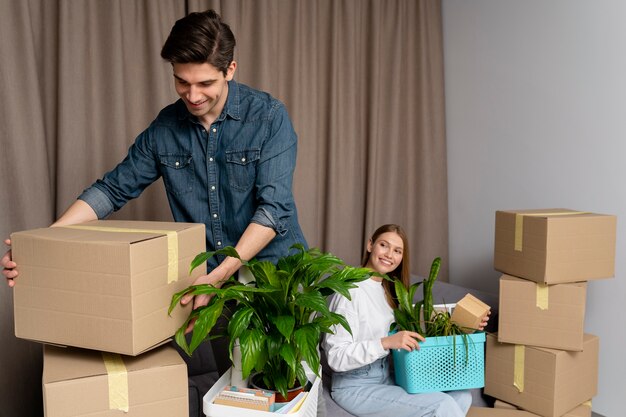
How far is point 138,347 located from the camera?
1.31 meters

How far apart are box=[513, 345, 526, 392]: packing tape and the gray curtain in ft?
4.04

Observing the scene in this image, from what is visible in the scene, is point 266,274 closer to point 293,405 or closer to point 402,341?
point 293,405

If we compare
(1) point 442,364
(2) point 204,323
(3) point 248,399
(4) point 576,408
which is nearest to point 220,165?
(2) point 204,323

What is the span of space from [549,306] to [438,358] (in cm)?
55

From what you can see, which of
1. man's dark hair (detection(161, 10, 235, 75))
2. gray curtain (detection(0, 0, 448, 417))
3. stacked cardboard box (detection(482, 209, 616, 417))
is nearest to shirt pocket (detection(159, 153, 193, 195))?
man's dark hair (detection(161, 10, 235, 75))

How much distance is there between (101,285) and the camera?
1295mm

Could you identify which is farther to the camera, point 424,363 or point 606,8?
point 606,8

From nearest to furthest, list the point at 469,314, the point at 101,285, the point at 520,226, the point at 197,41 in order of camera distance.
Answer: the point at 101,285 → the point at 197,41 → the point at 469,314 → the point at 520,226

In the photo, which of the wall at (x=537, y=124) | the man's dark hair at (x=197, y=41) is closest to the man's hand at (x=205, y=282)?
the man's dark hair at (x=197, y=41)

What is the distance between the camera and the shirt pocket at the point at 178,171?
72.6 inches

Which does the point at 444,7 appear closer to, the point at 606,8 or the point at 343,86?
the point at 343,86

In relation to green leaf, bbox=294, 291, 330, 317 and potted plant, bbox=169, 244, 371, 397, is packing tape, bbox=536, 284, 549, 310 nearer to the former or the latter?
potted plant, bbox=169, 244, 371, 397

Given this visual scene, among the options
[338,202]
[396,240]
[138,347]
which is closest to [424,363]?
[396,240]

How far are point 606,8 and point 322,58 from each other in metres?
1.39
